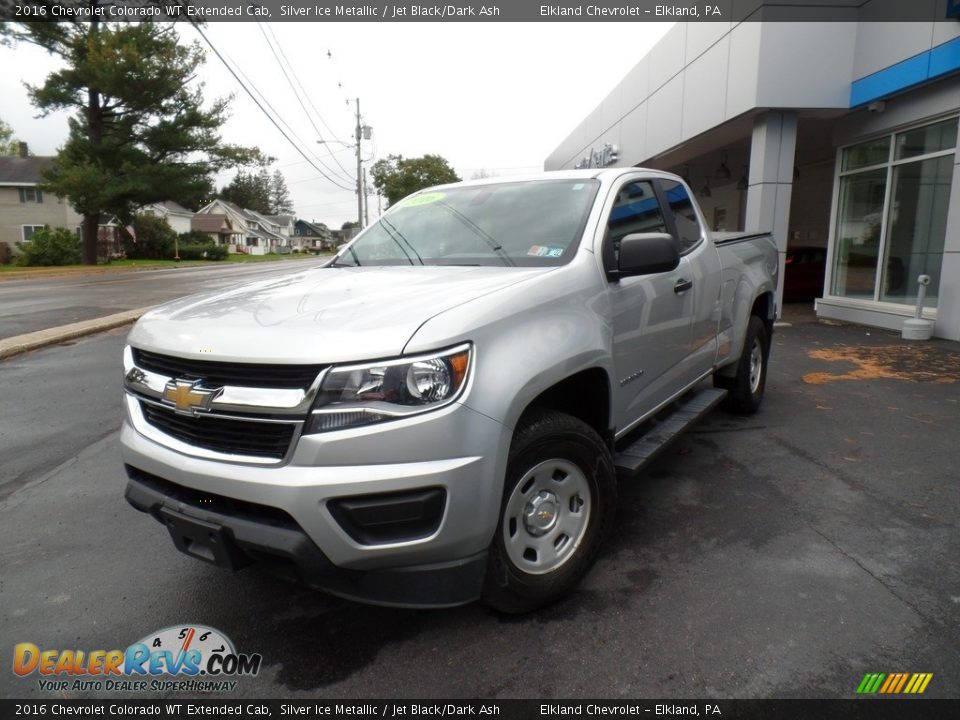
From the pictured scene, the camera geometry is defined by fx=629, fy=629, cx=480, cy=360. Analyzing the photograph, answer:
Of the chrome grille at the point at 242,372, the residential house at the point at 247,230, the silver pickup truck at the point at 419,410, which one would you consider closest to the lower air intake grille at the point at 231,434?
the silver pickup truck at the point at 419,410

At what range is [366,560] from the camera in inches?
81.7

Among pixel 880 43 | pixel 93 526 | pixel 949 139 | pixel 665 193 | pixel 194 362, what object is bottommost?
pixel 93 526

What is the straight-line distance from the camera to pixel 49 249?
1313 inches

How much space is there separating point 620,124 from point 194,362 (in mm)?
19036

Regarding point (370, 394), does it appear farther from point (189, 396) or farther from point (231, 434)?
point (189, 396)

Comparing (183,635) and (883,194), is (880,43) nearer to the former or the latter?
(883,194)

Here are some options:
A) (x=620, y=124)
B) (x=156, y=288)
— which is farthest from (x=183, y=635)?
(x=620, y=124)

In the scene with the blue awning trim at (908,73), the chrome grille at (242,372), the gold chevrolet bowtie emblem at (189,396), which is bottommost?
the gold chevrolet bowtie emblem at (189,396)

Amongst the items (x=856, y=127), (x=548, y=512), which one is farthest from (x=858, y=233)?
(x=548, y=512)

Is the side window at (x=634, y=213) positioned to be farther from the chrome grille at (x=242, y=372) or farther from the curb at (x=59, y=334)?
the curb at (x=59, y=334)

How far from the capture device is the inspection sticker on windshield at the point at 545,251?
2986 millimetres

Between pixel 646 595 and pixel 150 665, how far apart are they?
2.01 metres

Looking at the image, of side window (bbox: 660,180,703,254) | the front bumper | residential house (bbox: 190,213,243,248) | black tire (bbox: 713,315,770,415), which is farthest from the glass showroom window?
residential house (bbox: 190,213,243,248)

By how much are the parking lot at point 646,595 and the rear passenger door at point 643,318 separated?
71 cm
